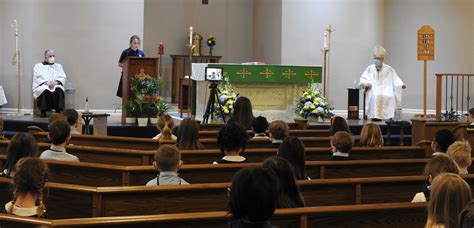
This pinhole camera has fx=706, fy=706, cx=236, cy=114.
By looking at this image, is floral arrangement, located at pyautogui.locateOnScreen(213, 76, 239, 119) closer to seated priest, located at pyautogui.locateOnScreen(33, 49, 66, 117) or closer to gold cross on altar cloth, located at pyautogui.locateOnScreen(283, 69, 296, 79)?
gold cross on altar cloth, located at pyautogui.locateOnScreen(283, 69, 296, 79)

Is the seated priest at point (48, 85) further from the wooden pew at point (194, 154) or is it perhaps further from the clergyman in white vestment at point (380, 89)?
the clergyman in white vestment at point (380, 89)

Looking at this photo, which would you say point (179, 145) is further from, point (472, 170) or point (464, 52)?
point (464, 52)

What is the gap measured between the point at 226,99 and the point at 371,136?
4420mm

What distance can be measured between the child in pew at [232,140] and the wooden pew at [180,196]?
2.69 feet

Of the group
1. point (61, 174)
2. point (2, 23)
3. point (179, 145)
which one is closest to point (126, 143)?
point (179, 145)

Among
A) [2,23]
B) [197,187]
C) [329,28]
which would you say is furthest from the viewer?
[329,28]

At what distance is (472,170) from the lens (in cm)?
659

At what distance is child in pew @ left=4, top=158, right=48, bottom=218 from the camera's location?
136 inches

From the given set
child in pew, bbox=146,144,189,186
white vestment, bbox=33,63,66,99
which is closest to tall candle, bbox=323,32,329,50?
white vestment, bbox=33,63,66,99

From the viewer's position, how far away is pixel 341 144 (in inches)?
224

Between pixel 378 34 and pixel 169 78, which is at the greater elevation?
pixel 378 34

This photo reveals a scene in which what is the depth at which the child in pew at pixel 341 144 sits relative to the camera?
18.3ft

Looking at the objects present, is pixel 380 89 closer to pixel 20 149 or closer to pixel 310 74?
pixel 310 74

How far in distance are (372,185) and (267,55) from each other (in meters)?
10.5
